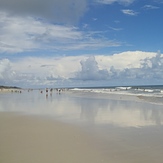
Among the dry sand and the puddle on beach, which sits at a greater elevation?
the dry sand

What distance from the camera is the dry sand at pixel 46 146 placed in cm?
863

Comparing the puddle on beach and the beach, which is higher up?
the beach

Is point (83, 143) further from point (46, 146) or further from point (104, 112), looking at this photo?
point (104, 112)

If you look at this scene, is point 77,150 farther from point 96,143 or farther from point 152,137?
point 152,137

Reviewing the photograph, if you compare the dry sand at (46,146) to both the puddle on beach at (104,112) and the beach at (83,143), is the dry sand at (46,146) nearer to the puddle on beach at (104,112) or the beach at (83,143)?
the beach at (83,143)

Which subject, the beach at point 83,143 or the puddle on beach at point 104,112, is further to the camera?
the puddle on beach at point 104,112

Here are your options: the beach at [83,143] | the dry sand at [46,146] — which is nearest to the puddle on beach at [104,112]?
the beach at [83,143]

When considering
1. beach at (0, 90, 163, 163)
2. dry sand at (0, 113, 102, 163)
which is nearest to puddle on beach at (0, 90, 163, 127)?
beach at (0, 90, 163, 163)

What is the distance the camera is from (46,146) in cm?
1021

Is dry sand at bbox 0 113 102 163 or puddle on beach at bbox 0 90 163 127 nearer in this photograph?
dry sand at bbox 0 113 102 163

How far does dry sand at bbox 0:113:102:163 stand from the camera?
28.3 ft

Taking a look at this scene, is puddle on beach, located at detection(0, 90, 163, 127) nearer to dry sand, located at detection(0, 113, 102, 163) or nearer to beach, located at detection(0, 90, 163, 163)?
beach, located at detection(0, 90, 163, 163)

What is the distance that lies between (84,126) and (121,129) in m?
2.22

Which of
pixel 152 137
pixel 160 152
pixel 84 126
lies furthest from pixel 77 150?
pixel 84 126
